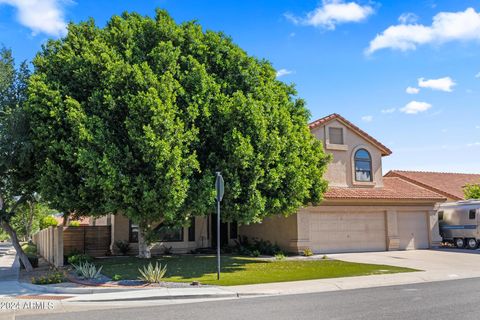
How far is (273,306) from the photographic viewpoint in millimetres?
10078

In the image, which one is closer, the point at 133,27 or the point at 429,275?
the point at 429,275

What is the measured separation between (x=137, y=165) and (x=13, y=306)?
5986 mm

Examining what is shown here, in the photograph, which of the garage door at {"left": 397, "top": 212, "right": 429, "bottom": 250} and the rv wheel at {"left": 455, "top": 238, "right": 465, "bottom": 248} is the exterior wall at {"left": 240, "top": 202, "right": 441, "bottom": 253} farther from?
the rv wheel at {"left": 455, "top": 238, "right": 465, "bottom": 248}

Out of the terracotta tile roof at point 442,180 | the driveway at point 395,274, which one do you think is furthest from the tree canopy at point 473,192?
the driveway at point 395,274

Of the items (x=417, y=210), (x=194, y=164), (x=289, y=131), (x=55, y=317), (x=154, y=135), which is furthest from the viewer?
(x=417, y=210)

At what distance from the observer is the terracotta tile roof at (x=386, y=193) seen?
2434cm

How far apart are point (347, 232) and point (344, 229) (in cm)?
26

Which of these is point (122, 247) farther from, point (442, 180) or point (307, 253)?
point (442, 180)

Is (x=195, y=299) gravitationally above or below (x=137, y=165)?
below

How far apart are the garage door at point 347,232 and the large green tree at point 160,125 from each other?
564cm

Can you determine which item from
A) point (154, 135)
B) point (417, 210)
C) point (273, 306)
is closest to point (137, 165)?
point (154, 135)

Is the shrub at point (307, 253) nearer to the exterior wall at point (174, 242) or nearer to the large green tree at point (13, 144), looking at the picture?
the exterior wall at point (174, 242)

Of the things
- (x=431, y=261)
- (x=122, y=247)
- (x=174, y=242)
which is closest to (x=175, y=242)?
(x=174, y=242)

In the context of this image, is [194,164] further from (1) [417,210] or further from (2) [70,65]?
(1) [417,210]
